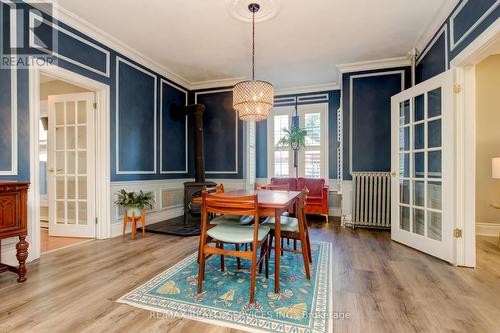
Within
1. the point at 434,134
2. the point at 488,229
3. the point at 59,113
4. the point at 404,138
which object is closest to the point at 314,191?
the point at 404,138

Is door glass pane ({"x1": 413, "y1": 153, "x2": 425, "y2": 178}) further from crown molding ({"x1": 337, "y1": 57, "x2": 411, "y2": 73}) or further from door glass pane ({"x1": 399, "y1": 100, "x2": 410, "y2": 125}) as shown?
crown molding ({"x1": 337, "y1": 57, "x2": 411, "y2": 73})

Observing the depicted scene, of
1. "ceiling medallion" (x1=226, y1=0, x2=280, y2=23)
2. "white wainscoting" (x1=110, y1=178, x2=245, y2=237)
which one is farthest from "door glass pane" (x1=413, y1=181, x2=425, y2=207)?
"white wainscoting" (x1=110, y1=178, x2=245, y2=237)

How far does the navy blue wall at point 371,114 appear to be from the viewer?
4.00m

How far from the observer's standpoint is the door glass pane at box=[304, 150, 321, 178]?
5379 mm

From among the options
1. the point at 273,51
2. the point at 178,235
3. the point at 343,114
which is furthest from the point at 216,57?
the point at 178,235

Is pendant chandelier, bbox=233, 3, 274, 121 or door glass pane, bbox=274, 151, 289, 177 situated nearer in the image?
pendant chandelier, bbox=233, 3, 274, 121

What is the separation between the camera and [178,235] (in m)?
3.55

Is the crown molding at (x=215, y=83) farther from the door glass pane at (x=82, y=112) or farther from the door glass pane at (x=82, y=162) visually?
the door glass pane at (x=82, y=162)

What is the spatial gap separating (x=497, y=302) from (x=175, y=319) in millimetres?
2296

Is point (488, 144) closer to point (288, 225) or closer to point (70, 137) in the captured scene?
point (288, 225)

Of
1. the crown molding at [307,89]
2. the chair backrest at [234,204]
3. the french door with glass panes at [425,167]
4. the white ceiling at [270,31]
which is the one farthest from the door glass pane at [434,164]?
the crown molding at [307,89]

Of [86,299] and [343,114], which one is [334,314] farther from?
[343,114]

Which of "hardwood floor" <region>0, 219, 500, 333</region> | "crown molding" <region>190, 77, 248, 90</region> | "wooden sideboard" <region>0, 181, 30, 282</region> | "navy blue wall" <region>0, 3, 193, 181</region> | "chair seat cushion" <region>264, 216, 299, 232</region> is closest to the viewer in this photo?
"hardwood floor" <region>0, 219, 500, 333</region>

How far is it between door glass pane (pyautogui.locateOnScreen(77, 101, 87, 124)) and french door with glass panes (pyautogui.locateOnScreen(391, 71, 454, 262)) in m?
4.31
